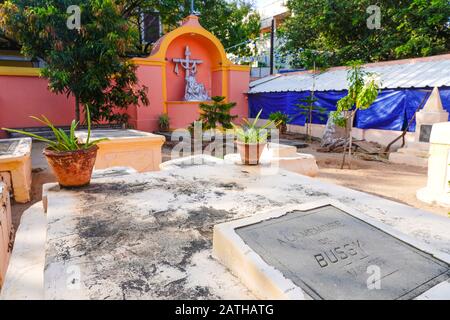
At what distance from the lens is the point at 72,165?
272 centimetres

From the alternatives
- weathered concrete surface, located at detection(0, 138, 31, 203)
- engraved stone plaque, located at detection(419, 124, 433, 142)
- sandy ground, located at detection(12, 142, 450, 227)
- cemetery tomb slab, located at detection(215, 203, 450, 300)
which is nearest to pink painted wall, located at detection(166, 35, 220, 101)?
sandy ground, located at detection(12, 142, 450, 227)

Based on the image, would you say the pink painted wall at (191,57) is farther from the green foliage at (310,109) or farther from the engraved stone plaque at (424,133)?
the engraved stone plaque at (424,133)

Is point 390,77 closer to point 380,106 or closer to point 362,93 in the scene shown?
point 380,106

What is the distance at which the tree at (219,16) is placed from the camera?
12.6 m

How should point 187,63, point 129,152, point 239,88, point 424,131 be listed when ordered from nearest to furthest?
point 129,152, point 424,131, point 187,63, point 239,88

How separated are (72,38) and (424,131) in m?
8.80

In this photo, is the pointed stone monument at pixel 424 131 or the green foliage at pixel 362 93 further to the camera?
the pointed stone monument at pixel 424 131

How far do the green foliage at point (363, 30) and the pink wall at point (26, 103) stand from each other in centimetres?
1051

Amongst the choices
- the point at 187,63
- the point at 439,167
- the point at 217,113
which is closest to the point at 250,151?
the point at 439,167

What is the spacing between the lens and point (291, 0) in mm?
15695

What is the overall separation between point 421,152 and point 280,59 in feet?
40.6

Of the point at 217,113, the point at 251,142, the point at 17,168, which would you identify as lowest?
the point at 17,168

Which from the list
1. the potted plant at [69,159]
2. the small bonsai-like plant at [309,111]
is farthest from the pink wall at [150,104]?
the potted plant at [69,159]

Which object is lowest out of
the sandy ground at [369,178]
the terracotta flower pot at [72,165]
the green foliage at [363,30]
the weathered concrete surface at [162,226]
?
the sandy ground at [369,178]
